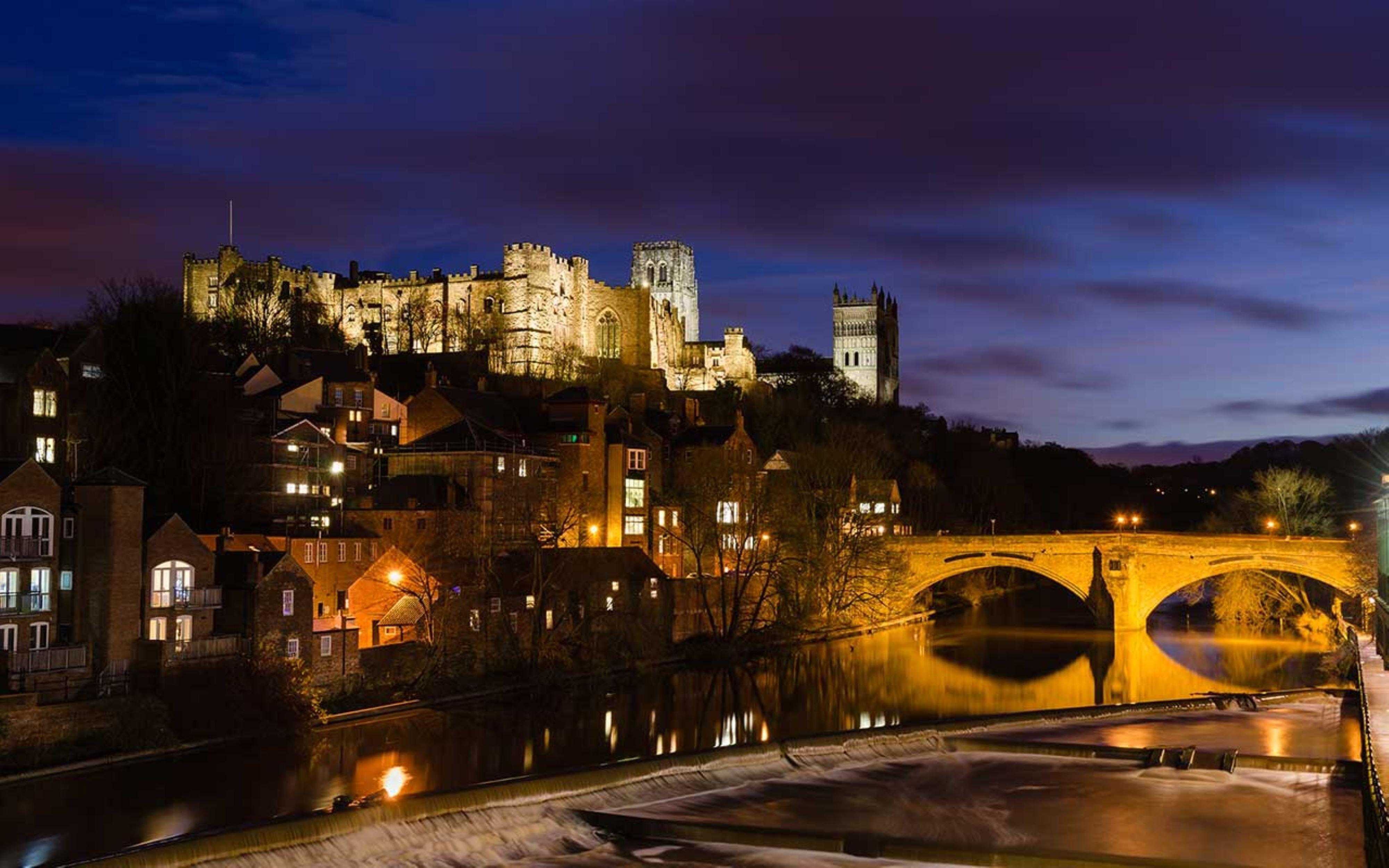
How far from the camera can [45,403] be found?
46250 mm

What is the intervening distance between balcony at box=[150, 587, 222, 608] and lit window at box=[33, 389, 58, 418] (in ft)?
49.2

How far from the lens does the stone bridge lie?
2120 inches

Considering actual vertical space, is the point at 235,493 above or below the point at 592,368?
below

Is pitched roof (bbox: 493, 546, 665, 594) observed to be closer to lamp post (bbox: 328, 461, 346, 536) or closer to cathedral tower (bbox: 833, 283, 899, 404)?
lamp post (bbox: 328, 461, 346, 536)

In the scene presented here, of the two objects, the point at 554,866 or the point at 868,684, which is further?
the point at 868,684

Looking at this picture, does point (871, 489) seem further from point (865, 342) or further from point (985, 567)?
point (865, 342)

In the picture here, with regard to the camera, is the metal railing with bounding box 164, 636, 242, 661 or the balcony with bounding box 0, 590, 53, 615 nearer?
the balcony with bounding box 0, 590, 53, 615

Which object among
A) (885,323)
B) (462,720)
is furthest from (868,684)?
(885,323)

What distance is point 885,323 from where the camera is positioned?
6998 inches

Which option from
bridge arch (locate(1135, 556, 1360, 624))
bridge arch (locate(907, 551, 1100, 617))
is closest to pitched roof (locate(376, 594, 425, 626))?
bridge arch (locate(907, 551, 1100, 617))

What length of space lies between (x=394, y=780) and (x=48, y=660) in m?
8.76

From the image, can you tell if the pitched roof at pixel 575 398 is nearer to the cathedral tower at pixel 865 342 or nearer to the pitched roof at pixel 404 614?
the pitched roof at pixel 404 614

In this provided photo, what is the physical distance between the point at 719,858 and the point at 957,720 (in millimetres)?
12631

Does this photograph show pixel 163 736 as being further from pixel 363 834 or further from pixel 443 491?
pixel 443 491
